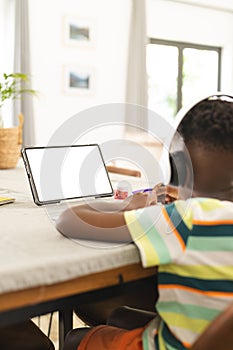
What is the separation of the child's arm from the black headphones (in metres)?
0.13

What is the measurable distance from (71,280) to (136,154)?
1048 mm

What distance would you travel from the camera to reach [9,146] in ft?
7.35

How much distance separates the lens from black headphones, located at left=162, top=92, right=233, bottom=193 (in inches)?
39.1

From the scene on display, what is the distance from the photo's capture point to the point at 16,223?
46.5 inches

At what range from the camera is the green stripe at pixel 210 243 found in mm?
891

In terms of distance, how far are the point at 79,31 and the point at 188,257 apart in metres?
4.92

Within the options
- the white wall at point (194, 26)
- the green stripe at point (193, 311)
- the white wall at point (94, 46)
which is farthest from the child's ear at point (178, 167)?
the white wall at point (194, 26)

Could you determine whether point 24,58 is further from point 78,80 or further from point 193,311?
point 193,311

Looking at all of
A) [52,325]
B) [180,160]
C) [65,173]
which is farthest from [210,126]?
[52,325]

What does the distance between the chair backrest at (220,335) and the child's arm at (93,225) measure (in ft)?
0.76

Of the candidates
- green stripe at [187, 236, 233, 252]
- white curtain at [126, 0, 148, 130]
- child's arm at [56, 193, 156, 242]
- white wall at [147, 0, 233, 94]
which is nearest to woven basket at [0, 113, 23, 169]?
child's arm at [56, 193, 156, 242]

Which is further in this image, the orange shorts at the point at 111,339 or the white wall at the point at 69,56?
the white wall at the point at 69,56

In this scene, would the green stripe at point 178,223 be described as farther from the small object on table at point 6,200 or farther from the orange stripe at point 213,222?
the small object on table at point 6,200

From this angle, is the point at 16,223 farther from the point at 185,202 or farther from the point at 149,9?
the point at 149,9
